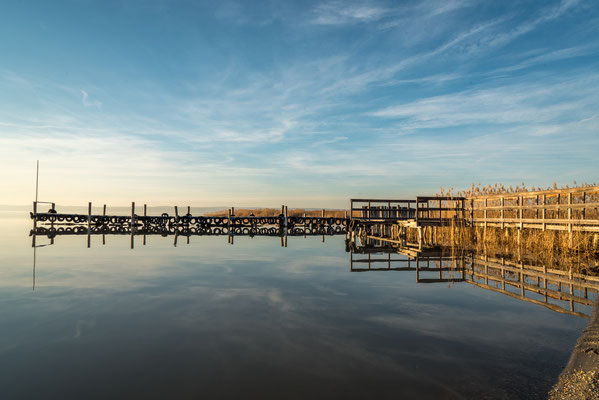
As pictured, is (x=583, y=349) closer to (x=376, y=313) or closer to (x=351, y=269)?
(x=376, y=313)

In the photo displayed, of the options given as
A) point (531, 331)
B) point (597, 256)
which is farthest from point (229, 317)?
point (597, 256)

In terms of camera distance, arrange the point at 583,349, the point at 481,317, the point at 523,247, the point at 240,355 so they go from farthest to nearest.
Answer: the point at 523,247 < the point at 481,317 < the point at 240,355 < the point at 583,349

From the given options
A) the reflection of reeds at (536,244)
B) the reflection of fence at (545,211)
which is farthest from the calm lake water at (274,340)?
the reflection of fence at (545,211)

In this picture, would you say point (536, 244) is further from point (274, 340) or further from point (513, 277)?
point (274, 340)

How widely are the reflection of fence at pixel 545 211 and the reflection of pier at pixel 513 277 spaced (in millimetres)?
4603

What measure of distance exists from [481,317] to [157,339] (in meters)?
7.21

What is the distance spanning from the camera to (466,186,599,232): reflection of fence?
17.6 metres

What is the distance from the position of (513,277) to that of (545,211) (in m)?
9.52

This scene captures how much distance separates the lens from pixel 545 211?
2028 centimetres

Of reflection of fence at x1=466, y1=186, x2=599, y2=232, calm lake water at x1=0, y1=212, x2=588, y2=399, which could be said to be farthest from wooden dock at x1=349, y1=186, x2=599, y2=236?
calm lake water at x1=0, y1=212, x2=588, y2=399

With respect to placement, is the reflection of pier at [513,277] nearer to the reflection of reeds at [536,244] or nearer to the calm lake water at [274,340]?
the calm lake water at [274,340]

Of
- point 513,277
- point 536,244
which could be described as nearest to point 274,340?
point 513,277

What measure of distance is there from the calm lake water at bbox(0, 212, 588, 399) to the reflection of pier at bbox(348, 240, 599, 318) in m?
0.78

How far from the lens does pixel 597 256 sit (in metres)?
17.5
